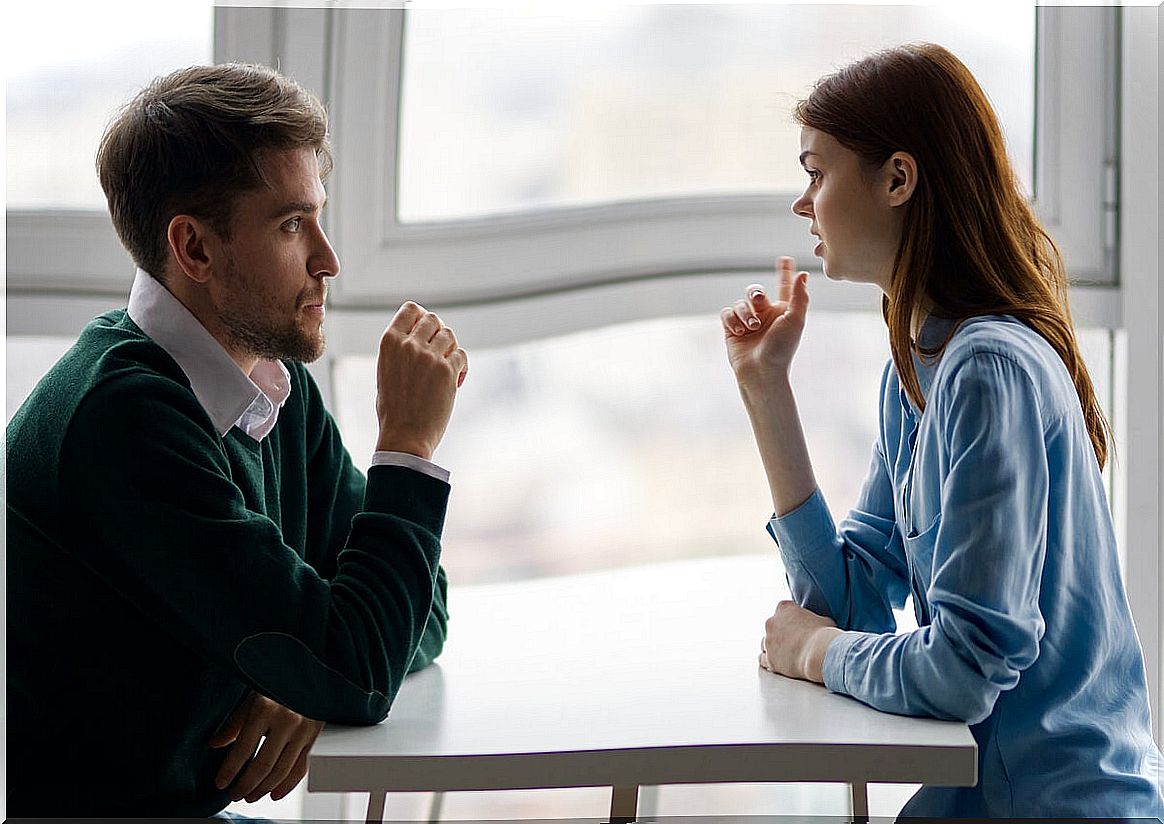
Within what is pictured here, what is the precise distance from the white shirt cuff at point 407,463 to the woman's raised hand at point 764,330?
15.9 inches

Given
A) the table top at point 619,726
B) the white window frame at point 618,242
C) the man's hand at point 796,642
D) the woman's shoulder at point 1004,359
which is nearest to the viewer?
the table top at point 619,726

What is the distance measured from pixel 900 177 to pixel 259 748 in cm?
91

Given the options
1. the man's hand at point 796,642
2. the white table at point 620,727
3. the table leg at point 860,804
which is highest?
the man's hand at point 796,642

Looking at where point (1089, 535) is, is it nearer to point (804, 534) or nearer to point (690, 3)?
point (804, 534)

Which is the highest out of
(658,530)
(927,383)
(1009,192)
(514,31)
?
(514,31)

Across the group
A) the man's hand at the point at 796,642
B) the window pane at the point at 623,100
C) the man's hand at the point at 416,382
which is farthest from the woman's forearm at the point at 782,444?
the window pane at the point at 623,100

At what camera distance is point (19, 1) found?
84.8 inches

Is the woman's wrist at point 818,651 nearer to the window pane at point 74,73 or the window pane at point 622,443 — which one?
the window pane at point 622,443

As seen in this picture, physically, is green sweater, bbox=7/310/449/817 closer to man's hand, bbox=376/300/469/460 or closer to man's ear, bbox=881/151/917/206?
man's hand, bbox=376/300/469/460

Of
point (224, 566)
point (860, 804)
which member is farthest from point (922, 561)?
point (224, 566)

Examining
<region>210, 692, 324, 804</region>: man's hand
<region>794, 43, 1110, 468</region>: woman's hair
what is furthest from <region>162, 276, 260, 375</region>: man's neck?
<region>794, 43, 1110, 468</region>: woman's hair

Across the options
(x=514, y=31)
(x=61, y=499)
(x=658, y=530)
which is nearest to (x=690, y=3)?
(x=514, y=31)

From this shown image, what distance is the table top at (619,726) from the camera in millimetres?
950

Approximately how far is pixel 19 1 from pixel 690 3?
1255mm
